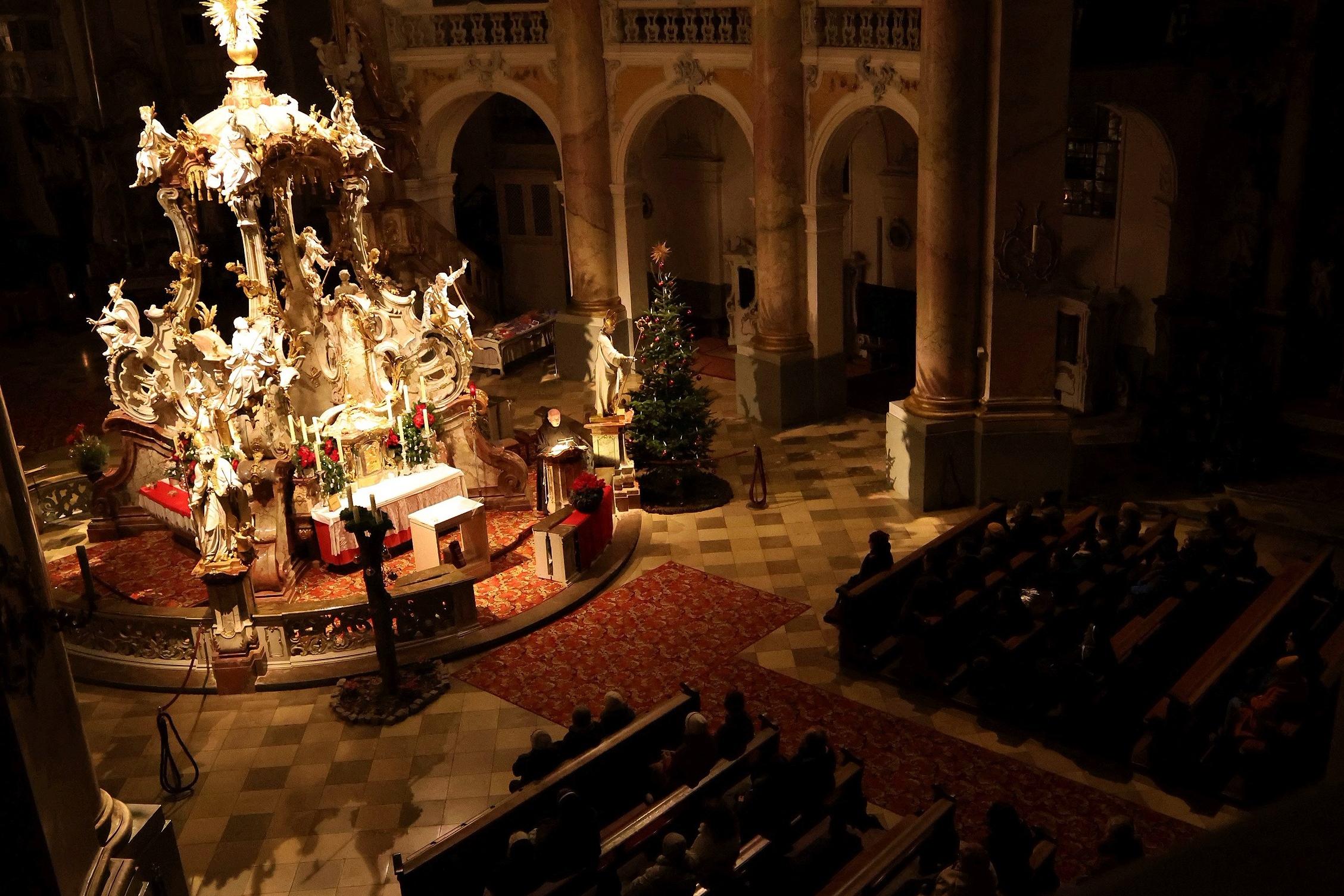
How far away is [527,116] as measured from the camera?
Result: 23.6 meters

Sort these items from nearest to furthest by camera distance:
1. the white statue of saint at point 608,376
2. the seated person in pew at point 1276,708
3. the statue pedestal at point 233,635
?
the seated person in pew at point 1276,708 → the statue pedestal at point 233,635 → the white statue of saint at point 608,376

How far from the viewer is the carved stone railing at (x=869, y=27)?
590 inches

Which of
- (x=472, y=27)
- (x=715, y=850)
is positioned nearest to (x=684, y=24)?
(x=472, y=27)

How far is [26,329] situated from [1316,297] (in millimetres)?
20780

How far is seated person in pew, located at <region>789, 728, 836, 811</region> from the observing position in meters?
8.34

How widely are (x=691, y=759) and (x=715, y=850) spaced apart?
4.00 ft

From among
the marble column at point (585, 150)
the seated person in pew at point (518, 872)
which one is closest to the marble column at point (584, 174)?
the marble column at point (585, 150)

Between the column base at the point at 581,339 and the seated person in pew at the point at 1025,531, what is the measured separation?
8963mm

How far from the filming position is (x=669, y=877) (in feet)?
23.9

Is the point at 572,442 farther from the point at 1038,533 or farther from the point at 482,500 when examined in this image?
the point at 1038,533

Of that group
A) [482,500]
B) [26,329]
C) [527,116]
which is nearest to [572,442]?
[482,500]

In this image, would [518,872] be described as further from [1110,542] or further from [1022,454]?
[1022,454]

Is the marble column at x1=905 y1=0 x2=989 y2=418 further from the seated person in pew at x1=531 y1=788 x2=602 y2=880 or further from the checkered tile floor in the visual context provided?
the seated person in pew at x1=531 y1=788 x2=602 y2=880

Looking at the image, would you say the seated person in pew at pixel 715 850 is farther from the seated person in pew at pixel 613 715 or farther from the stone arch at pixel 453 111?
the stone arch at pixel 453 111
